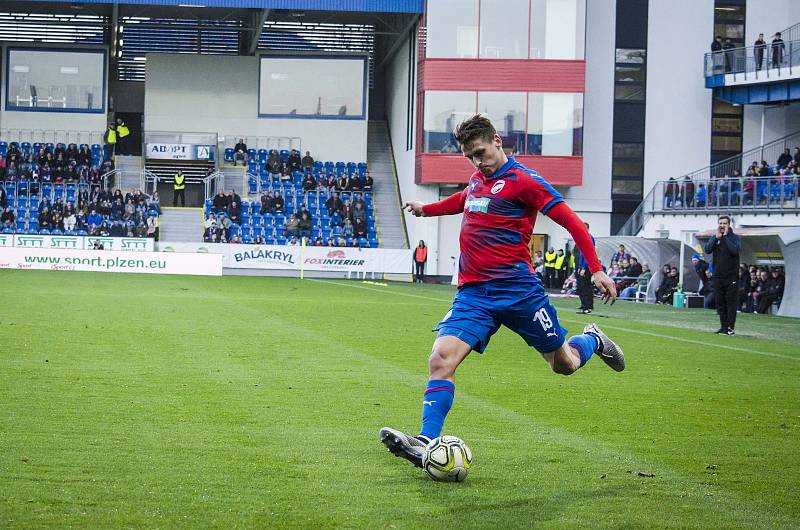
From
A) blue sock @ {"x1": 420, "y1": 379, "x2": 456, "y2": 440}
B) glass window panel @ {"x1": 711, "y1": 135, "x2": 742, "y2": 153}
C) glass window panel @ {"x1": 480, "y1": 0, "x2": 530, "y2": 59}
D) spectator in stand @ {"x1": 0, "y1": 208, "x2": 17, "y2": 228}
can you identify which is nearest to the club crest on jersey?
blue sock @ {"x1": 420, "y1": 379, "x2": 456, "y2": 440}

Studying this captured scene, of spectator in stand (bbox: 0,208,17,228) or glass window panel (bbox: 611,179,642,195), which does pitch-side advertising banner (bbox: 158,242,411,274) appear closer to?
spectator in stand (bbox: 0,208,17,228)

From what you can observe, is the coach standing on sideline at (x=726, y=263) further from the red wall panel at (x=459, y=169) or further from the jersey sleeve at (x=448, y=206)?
the red wall panel at (x=459, y=169)

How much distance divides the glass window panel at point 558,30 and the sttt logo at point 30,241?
816 inches

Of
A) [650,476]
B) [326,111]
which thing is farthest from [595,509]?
[326,111]

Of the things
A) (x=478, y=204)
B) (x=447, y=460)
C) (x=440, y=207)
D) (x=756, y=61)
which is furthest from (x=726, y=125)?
(x=447, y=460)

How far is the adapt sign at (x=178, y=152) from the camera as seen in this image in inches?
2018

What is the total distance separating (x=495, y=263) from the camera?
679 centimetres

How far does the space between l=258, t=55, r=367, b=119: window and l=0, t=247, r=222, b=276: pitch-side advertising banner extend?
576 inches

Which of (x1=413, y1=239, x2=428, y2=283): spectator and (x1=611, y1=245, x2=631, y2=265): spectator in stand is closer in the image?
(x1=611, y1=245, x2=631, y2=265): spectator in stand

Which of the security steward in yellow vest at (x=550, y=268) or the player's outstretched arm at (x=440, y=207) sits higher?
the player's outstretched arm at (x=440, y=207)

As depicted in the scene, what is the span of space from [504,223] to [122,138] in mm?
47051

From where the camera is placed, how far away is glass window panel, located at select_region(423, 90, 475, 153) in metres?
45.9

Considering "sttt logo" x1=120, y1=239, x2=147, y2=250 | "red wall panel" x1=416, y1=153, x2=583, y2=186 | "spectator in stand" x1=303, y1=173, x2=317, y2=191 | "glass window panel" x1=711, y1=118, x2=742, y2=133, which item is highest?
"glass window panel" x1=711, y1=118, x2=742, y2=133

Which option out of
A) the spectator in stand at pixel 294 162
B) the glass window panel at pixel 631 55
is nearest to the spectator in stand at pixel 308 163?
the spectator in stand at pixel 294 162
